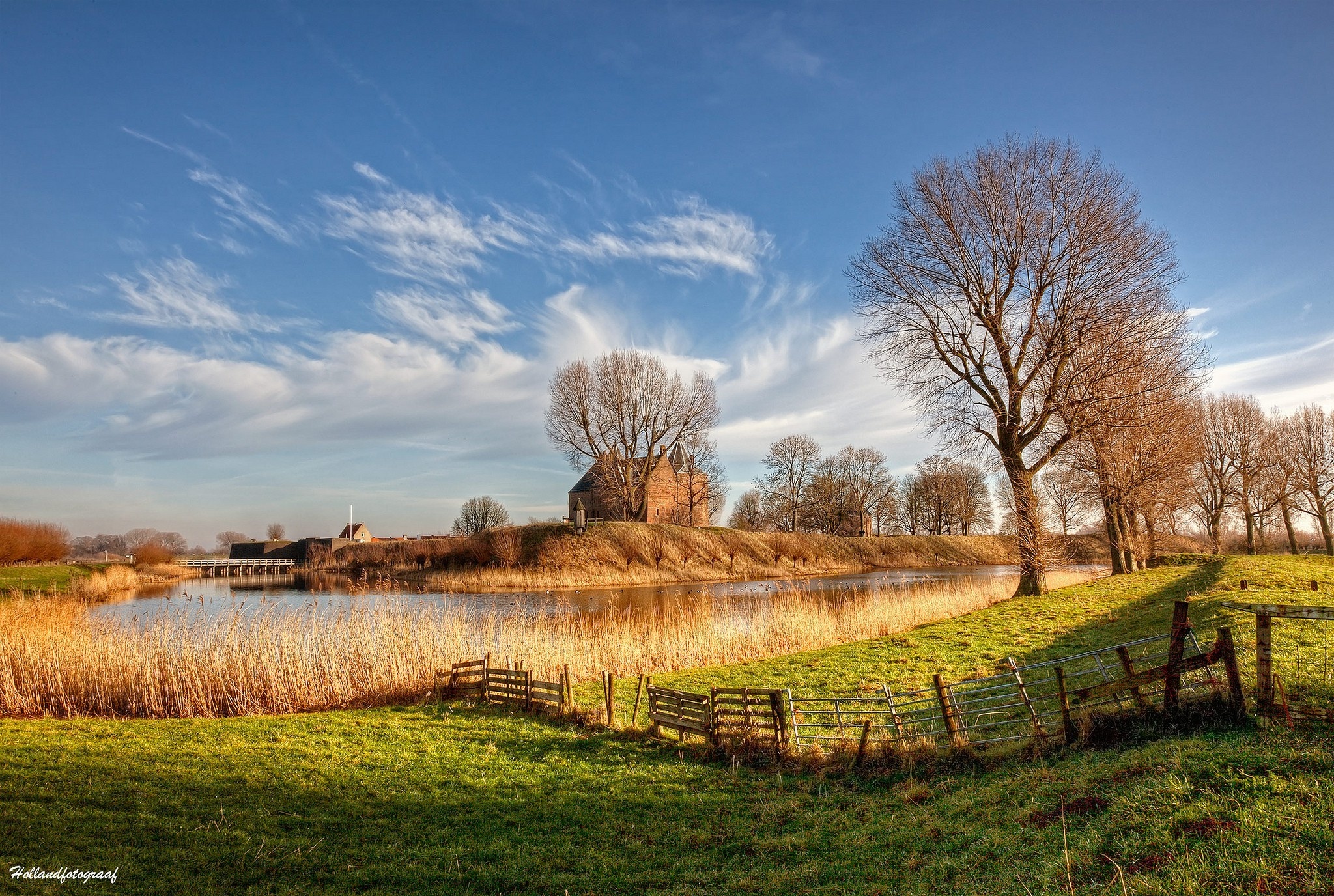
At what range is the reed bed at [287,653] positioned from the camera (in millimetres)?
10914

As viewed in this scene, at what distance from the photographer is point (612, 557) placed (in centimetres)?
3906

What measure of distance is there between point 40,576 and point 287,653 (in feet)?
95.6

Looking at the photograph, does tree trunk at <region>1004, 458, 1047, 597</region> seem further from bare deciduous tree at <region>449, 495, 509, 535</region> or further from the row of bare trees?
bare deciduous tree at <region>449, 495, 509, 535</region>

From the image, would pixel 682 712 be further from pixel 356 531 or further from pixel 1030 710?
pixel 356 531

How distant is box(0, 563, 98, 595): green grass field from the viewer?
85.2ft

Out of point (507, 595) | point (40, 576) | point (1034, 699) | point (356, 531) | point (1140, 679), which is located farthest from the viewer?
point (356, 531)

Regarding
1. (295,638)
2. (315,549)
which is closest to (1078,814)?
(295,638)

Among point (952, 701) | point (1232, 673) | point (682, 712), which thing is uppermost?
point (1232, 673)

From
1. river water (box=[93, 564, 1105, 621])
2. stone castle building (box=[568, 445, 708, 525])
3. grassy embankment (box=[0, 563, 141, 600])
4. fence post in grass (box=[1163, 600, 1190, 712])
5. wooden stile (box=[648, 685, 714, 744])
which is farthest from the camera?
stone castle building (box=[568, 445, 708, 525])

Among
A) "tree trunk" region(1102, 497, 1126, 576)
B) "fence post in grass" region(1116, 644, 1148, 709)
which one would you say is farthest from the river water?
"fence post in grass" region(1116, 644, 1148, 709)

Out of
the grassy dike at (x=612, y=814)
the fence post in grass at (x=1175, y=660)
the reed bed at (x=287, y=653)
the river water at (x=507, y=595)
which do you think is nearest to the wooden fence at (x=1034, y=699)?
the fence post in grass at (x=1175, y=660)

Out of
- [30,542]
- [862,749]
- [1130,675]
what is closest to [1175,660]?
[1130,675]

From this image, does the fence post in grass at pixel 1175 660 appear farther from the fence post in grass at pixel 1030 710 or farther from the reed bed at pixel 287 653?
the reed bed at pixel 287 653

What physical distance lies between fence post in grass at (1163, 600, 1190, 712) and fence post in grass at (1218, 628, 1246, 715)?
314mm
